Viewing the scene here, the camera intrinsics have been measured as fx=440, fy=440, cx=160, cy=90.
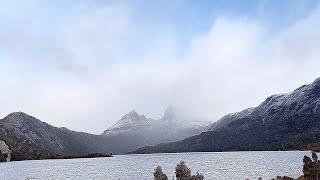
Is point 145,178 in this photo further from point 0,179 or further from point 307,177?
point 307,177

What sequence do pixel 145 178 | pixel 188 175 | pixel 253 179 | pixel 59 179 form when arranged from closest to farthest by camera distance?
1. pixel 188 175
2. pixel 253 179
3. pixel 145 178
4. pixel 59 179

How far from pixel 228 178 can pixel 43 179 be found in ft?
228

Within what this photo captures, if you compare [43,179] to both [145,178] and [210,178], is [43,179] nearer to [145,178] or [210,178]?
[145,178]

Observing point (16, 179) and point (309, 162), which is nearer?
point (309, 162)

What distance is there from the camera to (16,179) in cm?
16188

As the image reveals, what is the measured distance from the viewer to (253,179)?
128750 millimetres

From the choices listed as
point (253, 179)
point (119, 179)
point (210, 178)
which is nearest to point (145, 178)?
point (119, 179)

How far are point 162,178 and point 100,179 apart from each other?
286 feet

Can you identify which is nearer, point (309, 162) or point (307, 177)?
point (307, 177)

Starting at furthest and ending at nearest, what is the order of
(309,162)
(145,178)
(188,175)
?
(145,178) → (309,162) → (188,175)

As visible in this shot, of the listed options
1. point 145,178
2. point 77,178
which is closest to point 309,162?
point 145,178

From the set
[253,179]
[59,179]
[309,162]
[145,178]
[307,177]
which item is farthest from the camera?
[59,179]

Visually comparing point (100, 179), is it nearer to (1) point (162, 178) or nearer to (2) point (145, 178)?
(2) point (145, 178)

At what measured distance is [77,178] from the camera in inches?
6225
